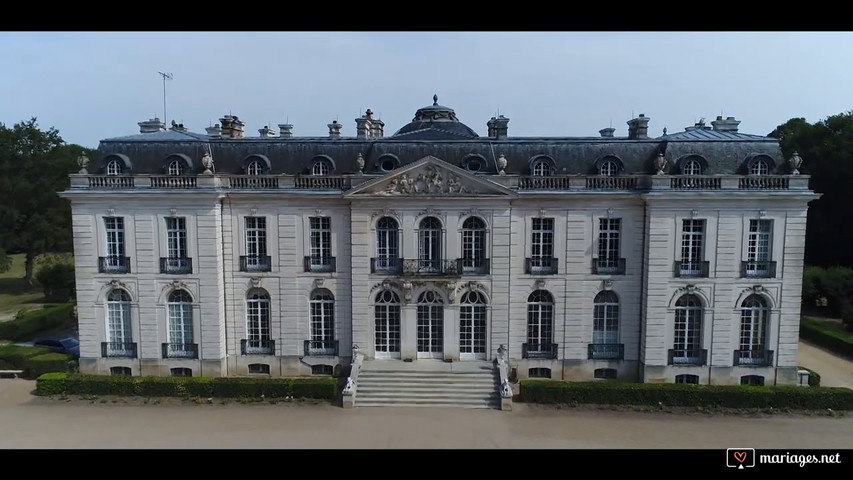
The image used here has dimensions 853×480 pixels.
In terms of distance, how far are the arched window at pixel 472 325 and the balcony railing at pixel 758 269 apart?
11.7 m

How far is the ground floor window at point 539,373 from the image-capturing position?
27875 mm

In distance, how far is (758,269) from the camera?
87.2 feet

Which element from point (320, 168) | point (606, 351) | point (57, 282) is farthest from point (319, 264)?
point (57, 282)

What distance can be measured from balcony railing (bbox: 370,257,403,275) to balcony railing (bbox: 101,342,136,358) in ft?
39.2

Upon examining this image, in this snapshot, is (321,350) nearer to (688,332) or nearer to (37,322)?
(688,332)

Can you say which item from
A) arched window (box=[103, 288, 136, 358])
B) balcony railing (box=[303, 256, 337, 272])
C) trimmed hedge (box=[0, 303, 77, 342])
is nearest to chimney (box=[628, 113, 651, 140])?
balcony railing (box=[303, 256, 337, 272])

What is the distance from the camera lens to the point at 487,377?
85.6ft

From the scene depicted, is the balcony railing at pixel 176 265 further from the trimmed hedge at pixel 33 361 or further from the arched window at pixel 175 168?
the trimmed hedge at pixel 33 361

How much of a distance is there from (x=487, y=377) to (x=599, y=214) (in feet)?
29.4

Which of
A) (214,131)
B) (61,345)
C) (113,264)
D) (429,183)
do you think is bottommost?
(61,345)

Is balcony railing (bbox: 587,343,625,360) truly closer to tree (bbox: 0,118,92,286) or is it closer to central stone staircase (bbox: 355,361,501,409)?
central stone staircase (bbox: 355,361,501,409)

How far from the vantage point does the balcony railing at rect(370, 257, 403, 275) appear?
27453 mm

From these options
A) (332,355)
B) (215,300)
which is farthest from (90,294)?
(332,355)

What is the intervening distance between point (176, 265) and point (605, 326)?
20258 mm
